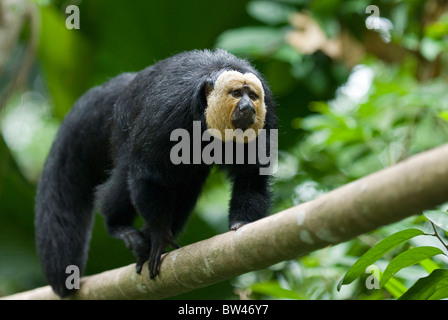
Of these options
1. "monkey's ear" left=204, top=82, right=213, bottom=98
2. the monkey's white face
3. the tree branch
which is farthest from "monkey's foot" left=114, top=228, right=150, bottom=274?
"monkey's ear" left=204, top=82, right=213, bottom=98

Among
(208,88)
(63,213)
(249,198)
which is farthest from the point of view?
(63,213)

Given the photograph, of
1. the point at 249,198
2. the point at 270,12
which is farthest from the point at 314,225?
the point at 270,12

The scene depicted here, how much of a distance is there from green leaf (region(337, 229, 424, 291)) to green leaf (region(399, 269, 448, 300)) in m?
0.18

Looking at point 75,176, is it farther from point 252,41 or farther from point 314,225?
point 314,225

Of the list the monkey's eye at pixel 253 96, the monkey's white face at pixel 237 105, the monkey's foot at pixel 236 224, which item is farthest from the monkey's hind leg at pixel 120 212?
the monkey's eye at pixel 253 96

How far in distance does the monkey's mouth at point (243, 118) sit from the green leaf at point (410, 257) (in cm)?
90

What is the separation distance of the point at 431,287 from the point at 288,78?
3.27 m

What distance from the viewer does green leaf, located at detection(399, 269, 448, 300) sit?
213 cm

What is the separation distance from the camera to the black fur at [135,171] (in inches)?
112

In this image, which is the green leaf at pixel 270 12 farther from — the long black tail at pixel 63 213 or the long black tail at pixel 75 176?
the long black tail at pixel 63 213

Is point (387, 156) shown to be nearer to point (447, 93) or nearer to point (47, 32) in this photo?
point (447, 93)

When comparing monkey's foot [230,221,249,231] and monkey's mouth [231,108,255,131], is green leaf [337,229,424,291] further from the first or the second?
monkey's mouth [231,108,255,131]

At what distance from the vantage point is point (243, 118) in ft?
8.62
